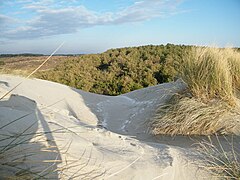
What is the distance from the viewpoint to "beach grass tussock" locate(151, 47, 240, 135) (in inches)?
205

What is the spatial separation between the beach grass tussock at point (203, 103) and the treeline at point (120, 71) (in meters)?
6.35

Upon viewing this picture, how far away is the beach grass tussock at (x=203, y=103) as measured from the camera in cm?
520

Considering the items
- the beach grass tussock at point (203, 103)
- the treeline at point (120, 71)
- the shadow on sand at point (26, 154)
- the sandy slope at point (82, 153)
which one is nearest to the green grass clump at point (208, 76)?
the beach grass tussock at point (203, 103)

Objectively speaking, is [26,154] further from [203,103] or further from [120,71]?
[120,71]

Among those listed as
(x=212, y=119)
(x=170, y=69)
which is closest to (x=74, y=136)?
(x=212, y=119)

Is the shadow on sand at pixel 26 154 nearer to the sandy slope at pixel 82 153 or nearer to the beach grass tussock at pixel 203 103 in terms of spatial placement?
the sandy slope at pixel 82 153

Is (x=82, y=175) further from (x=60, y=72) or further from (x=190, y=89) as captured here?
(x=60, y=72)

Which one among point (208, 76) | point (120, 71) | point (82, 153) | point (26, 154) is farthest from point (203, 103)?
point (120, 71)

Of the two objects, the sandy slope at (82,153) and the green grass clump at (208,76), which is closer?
the sandy slope at (82,153)

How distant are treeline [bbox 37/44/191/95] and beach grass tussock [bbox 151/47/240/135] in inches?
250

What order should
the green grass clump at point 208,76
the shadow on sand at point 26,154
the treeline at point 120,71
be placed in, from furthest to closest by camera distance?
the treeline at point 120,71
the green grass clump at point 208,76
the shadow on sand at point 26,154

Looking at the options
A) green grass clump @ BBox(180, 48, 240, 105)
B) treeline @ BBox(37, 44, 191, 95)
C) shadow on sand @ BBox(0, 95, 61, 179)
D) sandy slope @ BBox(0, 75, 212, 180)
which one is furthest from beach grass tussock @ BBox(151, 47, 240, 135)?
treeline @ BBox(37, 44, 191, 95)

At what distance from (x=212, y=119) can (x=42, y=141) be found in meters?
3.32

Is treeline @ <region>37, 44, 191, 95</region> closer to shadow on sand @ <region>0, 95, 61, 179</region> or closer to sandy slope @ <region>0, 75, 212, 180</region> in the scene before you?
sandy slope @ <region>0, 75, 212, 180</region>
